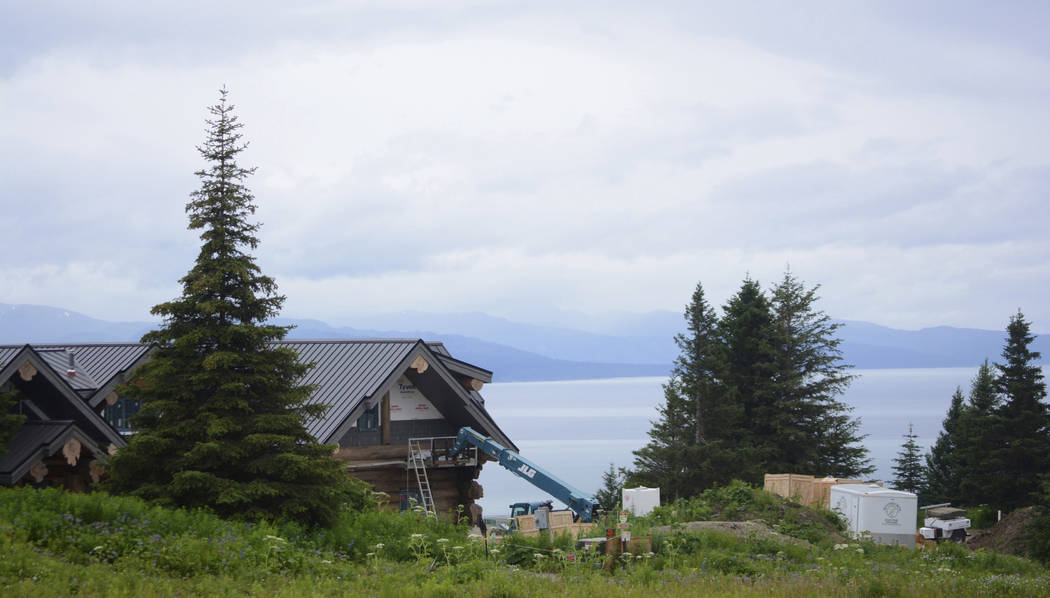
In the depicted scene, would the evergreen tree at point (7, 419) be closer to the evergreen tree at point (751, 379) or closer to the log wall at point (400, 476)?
the log wall at point (400, 476)

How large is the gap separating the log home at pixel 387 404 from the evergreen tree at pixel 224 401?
861 centimetres

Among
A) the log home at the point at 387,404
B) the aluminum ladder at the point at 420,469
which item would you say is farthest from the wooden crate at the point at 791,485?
the aluminum ladder at the point at 420,469

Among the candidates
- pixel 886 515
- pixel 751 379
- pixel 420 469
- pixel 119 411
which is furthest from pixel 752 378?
pixel 119 411

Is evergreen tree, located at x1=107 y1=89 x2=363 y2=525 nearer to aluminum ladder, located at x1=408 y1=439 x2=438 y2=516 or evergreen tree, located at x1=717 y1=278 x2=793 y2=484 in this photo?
aluminum ladder, located at x1=408 y1=439 x2=438 y2=516

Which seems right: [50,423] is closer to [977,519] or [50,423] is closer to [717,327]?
[717,327]

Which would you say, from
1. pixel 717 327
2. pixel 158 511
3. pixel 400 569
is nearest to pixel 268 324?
pixel 158 511

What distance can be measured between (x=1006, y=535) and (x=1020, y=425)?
780 cm

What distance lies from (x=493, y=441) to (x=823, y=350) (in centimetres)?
3323

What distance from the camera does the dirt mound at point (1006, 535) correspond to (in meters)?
40.4

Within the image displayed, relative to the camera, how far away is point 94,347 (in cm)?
3006

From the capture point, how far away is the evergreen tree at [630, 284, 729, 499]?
4725cm

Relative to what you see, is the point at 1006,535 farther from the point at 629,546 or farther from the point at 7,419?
the point at 7,419

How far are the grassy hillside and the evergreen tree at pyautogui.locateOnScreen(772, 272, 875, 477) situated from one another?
33.8 m

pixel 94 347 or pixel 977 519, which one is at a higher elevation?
pixel 94 347
